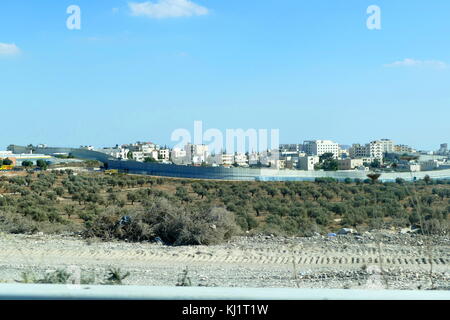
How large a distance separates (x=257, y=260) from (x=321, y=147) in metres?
40.3

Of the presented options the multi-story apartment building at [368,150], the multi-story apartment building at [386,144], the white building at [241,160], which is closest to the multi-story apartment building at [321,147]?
the multi-story apartment building at [368,150]

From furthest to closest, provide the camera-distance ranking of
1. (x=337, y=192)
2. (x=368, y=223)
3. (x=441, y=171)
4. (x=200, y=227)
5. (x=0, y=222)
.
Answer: (x=441, y=171) → (x=337, y=192) → (x=368, y=223) → (x=0, y=222) → (x=200, y=227)

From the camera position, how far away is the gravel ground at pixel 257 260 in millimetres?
6938

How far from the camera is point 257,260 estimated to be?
9.70 meters

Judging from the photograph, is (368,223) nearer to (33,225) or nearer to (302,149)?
(33,225)

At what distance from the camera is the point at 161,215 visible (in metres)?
13.0

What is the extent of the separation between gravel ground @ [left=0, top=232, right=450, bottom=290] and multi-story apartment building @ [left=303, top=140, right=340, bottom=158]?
1330 inches

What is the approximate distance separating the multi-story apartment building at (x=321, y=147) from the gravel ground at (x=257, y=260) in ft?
111

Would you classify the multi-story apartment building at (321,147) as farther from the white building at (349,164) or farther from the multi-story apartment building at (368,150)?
the multi-story apartment building at (368,150)

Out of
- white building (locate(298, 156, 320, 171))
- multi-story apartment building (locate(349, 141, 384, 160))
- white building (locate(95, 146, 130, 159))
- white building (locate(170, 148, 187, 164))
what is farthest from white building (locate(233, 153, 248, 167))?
white building (locate(95, 146, 130, 159))

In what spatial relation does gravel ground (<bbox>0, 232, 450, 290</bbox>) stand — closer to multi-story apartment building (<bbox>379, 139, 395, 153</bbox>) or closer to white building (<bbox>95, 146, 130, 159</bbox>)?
multi-story apartment building (<bbox>379, 139, 395, 153</bbox>)
